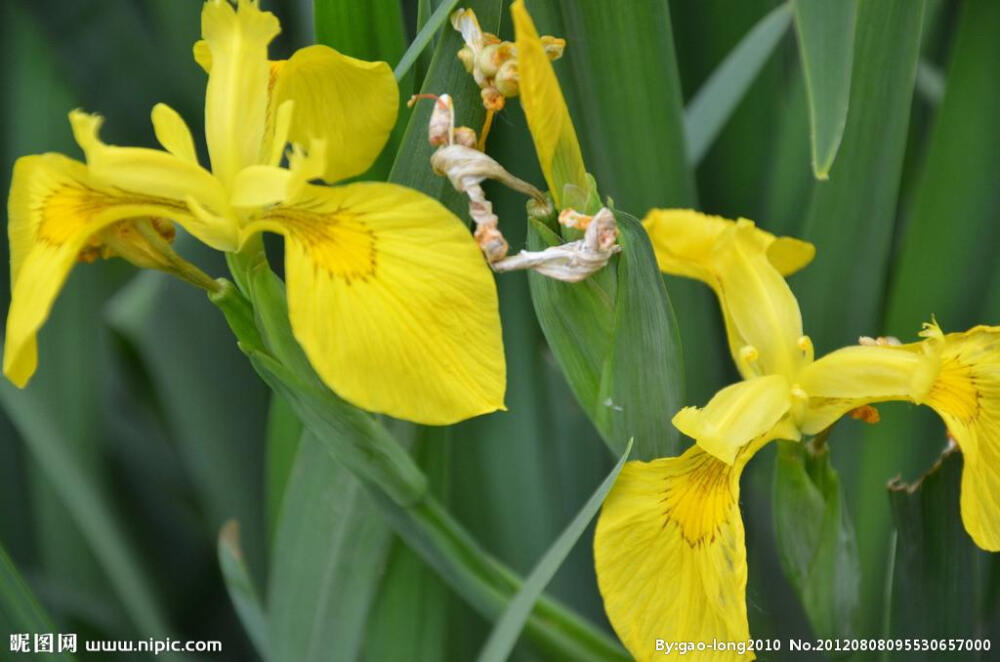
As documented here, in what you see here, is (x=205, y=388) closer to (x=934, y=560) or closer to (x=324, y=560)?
(x=324, y=560)

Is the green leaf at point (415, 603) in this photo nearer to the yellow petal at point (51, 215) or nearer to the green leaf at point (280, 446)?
the green leaf at point (280, 446)

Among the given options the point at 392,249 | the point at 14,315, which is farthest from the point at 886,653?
the point at 14,315

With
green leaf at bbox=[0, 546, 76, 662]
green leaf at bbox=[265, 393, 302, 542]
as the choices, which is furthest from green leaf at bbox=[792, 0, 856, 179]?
green leaf at bbox=[0, 546, 76, 662]

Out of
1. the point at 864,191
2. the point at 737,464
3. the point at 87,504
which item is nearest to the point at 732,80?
the point at 864,191

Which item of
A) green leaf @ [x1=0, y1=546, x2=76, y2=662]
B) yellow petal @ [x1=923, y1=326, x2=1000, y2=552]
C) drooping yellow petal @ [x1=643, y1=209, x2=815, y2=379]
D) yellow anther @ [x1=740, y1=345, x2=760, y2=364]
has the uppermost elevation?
drooping yellow petal @ [x1=643, y1=209, x2=815, y2=379]

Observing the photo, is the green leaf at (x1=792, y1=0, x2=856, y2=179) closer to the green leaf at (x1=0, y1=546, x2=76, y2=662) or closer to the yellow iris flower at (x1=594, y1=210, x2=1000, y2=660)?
the yellow iris flower at (x1=594, y1=210, x2=1000, y2=660)

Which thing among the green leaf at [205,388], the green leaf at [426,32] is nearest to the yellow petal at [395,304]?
the green leaf at [426,32]
